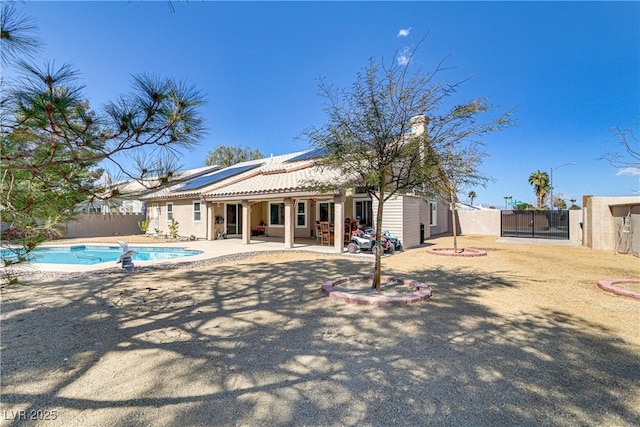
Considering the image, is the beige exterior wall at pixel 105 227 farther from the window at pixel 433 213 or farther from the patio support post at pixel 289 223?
the window at pixel 433 213

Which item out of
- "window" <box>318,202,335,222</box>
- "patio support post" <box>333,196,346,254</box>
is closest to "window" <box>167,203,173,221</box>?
"window" <box>318,202,335,222</box>

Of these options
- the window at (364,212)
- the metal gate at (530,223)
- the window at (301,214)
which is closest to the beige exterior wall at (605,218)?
the metal gate at (530,223)

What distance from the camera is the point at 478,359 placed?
10.7 feet

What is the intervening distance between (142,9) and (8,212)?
9.17ft

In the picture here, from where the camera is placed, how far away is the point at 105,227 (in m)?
21.4

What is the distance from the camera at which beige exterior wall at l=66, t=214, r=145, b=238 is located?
2002 centimetres

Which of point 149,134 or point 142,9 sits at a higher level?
point 142,9

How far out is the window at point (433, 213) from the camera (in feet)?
64.7

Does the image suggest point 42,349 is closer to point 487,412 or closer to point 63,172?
point 63,172

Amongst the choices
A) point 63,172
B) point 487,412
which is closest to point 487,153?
point 487,412

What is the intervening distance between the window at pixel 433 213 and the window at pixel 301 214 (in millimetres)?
8743

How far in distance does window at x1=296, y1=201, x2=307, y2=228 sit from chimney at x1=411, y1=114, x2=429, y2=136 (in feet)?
40.0

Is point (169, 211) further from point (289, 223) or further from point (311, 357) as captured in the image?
point (311, 357)

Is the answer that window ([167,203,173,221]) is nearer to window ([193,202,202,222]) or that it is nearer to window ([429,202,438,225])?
window ([193,202,202,222])
